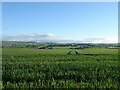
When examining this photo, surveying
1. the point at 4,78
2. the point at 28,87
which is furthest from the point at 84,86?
the point at 4,78

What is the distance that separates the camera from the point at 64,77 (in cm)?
1016

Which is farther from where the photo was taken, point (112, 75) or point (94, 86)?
point (112, 75)

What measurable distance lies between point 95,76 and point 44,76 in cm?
328

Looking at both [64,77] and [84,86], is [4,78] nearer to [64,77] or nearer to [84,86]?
[64,77]

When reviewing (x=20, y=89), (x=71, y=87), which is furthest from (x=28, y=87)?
(x=71, y=87)

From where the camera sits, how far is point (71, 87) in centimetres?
767

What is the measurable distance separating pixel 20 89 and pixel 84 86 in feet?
10.2

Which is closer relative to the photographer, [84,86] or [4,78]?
[84,86]

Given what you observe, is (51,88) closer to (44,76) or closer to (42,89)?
(42,89)

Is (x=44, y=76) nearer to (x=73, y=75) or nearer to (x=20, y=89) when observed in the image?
(x=73, y=75)

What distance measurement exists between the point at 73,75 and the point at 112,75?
2582mm

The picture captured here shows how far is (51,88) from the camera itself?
774cm

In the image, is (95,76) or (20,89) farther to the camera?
(95,76)

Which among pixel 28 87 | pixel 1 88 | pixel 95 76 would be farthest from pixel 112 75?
pixel 1 88
